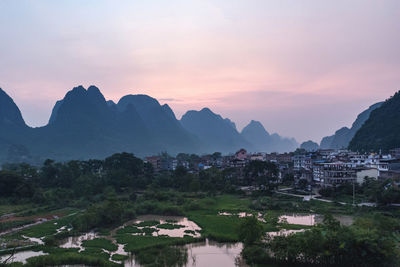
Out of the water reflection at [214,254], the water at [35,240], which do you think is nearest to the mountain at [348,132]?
the water reflection at [214,254]

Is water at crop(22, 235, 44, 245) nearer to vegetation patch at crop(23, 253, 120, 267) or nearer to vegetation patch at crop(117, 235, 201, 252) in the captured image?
vegetation patch at crop(23, 253, 120, 267)

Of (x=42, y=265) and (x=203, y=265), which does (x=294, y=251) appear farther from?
(x=42, y=265)

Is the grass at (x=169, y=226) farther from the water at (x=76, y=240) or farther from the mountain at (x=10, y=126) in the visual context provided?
the mountain at (x=10, y=126)

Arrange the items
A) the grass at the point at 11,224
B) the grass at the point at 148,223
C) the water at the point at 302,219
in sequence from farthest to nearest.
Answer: the water at the point at 302,219, the grass at the point at 148,223, the grass at the point at 11,224

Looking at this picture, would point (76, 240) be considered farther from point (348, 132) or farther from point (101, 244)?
point (348, 132)

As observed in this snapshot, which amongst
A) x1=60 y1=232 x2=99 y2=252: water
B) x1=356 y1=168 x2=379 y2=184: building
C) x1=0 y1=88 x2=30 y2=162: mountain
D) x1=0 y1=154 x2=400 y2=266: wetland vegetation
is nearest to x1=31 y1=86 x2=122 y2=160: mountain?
x1=0 y1=88 x2=30 y2=162: mountain

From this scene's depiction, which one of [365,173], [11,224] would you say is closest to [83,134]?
[11,224]
